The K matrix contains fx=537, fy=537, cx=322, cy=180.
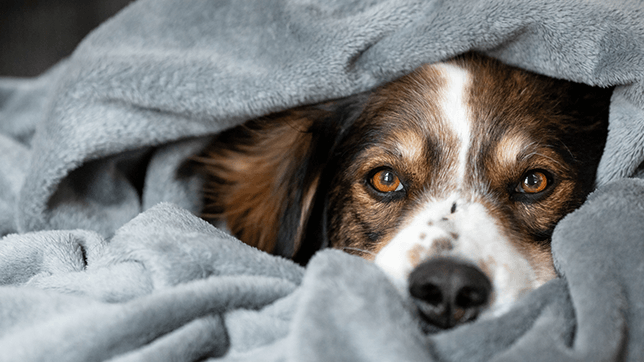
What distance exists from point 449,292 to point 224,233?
480 mm

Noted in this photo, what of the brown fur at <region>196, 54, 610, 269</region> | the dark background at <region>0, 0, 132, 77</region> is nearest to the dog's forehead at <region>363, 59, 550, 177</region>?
the brown fur at <region>196, 54, 610, 269</region>

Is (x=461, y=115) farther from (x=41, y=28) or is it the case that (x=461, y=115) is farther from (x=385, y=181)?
(x=41, y=28)

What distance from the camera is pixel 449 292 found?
3.09ft

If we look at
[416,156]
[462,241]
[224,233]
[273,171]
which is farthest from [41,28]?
[462,241]

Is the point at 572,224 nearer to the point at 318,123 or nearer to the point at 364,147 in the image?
the point at 364,147

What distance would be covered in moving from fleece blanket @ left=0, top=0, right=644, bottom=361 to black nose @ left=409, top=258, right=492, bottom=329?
0.45 ft

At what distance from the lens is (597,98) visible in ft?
4.75

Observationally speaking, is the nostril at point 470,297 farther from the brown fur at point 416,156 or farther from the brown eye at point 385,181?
the brown eye at point 385,181

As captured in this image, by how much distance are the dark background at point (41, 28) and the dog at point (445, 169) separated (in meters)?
1.25

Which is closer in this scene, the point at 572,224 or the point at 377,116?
the point at 572,224

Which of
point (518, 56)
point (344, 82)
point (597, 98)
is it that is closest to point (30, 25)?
point (344, 82)

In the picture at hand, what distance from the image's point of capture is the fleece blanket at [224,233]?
2.46 feet

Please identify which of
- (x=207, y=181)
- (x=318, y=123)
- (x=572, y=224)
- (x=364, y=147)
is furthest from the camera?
(x=207, y=181)

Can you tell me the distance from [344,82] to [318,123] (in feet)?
0.83
